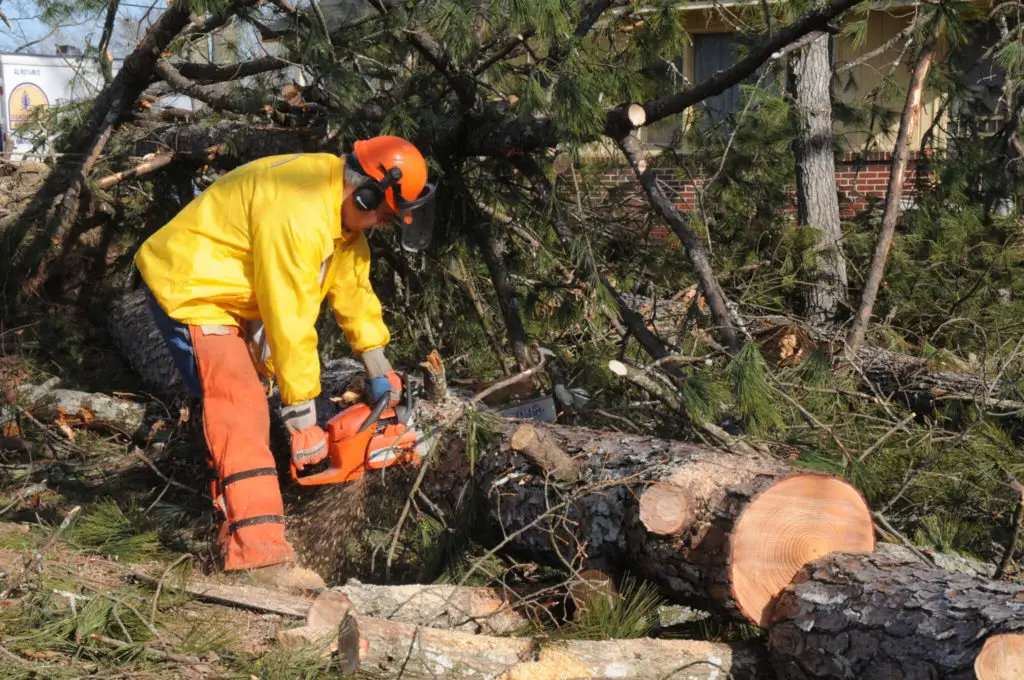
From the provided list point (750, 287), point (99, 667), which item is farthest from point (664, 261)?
point (99, 667)

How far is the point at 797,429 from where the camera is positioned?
12.9 ft

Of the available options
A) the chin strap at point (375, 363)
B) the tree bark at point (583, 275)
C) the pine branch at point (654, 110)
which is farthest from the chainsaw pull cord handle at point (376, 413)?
the pine branch at point (654, 110)

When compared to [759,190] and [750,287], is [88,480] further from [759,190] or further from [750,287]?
[759,190]

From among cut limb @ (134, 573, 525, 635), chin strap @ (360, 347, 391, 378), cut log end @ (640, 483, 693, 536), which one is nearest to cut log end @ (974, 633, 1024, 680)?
cut log end @ (640, 483, 693, 536)

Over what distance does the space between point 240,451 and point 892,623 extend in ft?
7.39

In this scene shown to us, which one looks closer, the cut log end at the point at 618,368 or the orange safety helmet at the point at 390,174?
the orange safety helmet at the point at 390,174

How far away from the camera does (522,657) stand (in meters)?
2.62

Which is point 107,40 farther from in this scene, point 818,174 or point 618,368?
point 818,174

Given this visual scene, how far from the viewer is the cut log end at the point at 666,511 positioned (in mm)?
2826

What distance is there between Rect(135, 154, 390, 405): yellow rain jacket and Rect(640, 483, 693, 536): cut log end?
1305 millimetres

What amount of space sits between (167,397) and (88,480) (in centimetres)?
67

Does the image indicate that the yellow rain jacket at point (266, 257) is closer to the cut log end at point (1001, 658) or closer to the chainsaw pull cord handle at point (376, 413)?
the chainsaw pull cord handle at point (376, 413)

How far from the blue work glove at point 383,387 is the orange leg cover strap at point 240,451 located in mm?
438

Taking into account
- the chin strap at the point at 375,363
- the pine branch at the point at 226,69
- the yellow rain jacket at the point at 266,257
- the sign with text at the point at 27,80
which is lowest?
the chin strap at the point at 375,363
